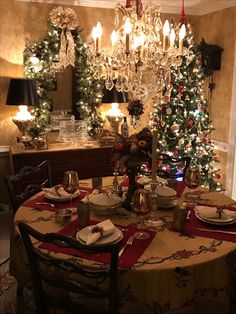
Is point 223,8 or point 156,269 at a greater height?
point 223,8

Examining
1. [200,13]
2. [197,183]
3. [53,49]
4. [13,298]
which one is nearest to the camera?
[197,183]

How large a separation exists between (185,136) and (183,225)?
8.90 feet

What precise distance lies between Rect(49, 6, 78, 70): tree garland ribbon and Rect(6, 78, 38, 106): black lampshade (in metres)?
0.57

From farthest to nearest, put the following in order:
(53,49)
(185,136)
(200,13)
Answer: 1. (200,13)
2. (185,136)
3. (53,49)

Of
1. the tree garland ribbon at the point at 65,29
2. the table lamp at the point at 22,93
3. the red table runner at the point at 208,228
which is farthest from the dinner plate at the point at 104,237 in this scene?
the tree garland ribbon at the point at 65,29

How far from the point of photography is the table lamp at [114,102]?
14.4 ft

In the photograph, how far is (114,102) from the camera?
4.41m

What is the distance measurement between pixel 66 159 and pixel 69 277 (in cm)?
259

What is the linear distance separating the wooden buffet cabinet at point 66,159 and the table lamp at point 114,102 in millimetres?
461

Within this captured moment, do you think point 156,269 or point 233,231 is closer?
point 156,269

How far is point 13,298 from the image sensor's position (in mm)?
2596

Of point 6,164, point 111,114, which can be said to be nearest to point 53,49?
point 111,114

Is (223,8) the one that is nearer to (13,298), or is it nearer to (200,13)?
(200,13)

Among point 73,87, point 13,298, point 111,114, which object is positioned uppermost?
point 73,87
